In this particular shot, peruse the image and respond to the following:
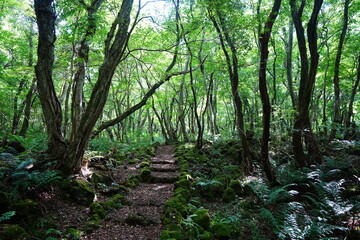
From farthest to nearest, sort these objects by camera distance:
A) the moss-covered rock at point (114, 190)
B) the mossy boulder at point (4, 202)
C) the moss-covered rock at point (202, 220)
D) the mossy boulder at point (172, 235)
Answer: the moss-covered rock at point (114, 190), the moss-covered rock at point (202, 220), the mossy boulder at point (172, 235), the mossy boulder at point (4, 202)

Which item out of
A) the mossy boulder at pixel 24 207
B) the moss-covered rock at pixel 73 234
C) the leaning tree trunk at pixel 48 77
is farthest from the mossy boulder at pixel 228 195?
the leaning tree trunk at pixel 48 77

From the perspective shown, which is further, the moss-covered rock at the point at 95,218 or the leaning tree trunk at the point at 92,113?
the leaning tree trunk at the point at 92,113

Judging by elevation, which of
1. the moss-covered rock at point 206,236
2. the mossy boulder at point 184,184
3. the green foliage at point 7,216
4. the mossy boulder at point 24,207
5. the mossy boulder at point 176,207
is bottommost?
the moss-covered rock at point 206,236

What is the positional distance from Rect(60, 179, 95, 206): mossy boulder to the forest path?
694mm

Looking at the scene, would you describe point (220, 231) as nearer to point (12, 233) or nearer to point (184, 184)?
point (184, 184)

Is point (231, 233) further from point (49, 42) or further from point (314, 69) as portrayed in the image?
point (49, 42)

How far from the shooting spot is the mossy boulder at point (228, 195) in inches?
232

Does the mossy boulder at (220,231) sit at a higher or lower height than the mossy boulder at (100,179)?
lower

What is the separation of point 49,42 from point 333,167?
9469 mm

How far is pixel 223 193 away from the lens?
609 cm

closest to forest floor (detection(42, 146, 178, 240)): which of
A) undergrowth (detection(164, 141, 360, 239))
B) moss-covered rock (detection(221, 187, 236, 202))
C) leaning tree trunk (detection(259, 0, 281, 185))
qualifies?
undergrowth (detection(164, 141, 360, 239))

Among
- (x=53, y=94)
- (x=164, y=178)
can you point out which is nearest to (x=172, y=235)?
(x=164, y=178)

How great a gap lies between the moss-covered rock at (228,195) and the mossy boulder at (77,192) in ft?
11.4

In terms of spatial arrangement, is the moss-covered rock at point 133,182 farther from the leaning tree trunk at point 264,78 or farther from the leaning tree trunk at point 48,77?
the leaning tree trunk at point 264,78
